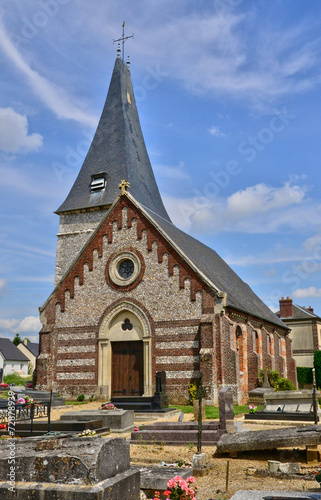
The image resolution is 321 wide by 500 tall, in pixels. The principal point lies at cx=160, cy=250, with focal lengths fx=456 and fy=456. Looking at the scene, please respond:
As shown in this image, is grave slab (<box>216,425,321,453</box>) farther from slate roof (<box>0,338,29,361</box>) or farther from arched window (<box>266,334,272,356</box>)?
slate roof (<box>0,338,29,361</box>)

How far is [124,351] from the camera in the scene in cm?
2319

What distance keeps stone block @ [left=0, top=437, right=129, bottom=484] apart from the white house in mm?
61640

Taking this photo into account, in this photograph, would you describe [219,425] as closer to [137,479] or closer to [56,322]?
[137,479]

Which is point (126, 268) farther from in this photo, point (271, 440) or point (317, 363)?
point (317, 363)

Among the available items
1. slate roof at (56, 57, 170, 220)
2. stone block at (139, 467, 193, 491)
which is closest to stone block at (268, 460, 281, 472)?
stone block at (139, 467, 193, 491)

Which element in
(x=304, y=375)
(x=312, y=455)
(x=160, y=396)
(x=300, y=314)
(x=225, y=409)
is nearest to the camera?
(x=312, y=455)

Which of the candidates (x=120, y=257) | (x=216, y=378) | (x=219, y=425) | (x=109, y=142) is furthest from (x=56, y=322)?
(x=109, y=142)

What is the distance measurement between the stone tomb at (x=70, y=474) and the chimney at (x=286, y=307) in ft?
146

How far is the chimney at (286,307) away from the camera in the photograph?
47188 mm

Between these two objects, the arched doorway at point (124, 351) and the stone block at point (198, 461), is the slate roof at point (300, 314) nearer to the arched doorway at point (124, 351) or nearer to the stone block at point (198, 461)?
the arched doorway at point (124, 351)

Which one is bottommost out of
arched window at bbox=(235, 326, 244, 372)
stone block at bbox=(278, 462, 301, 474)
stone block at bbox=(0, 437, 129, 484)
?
stone block at bbox=(278, 462, 301, 474)

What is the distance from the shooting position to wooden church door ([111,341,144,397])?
2250cm

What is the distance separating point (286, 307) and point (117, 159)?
22.9m

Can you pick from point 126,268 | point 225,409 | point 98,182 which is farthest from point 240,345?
point 98,182
